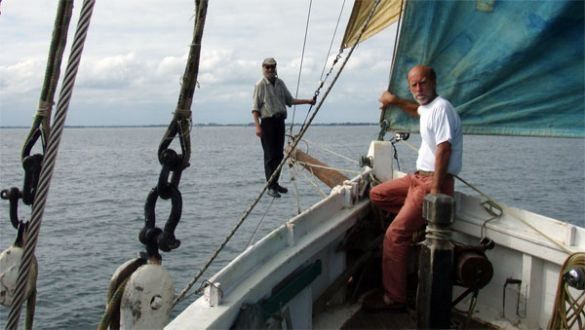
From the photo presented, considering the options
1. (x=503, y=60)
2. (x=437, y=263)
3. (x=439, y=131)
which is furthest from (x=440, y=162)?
(x=503, y=60)

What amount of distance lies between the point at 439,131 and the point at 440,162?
232 mm

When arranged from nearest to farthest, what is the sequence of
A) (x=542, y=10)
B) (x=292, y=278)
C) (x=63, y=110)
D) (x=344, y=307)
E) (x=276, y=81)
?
1. (x=63, y=110)
2. (x=292, y=278)
3. (x=542, y=10)
4. (x=344, y=307)
5. (x=276, y=81)

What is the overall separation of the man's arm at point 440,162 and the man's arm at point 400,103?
1.22 metres

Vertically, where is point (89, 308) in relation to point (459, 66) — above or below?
below

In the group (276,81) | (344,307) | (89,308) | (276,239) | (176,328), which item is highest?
(276,81)

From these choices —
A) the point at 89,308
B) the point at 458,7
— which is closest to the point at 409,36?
the point at 458,7

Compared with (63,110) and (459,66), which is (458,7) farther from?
(63,110)

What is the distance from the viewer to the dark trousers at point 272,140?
7.34 m

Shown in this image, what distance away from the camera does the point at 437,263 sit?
3.83 metres

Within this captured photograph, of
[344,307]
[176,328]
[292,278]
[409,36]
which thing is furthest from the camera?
[409,36]

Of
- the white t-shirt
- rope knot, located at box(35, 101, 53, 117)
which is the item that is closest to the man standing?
→ the white t-shirt

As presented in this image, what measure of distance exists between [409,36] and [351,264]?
215 cm

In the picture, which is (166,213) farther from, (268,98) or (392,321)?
(392,321)

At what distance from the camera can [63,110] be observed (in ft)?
8.90
